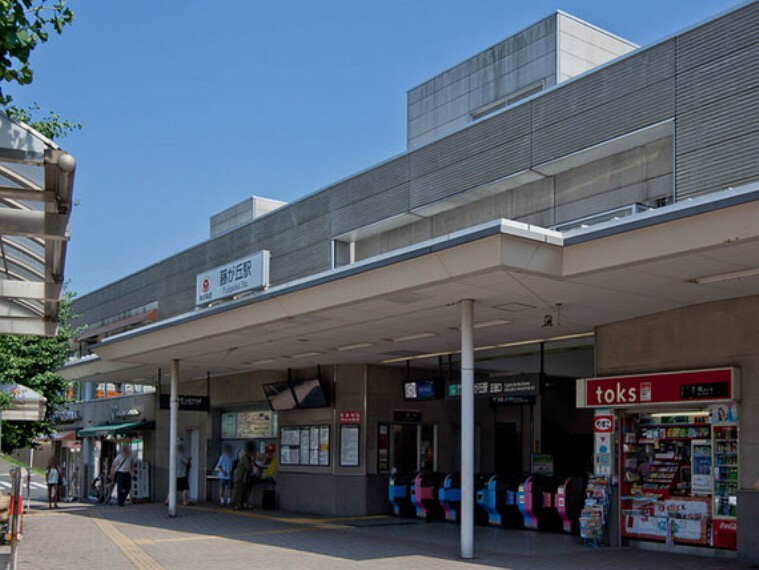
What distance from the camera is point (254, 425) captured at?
23.6 m

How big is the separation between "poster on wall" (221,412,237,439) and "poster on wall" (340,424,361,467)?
5.88 m

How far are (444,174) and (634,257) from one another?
22.8 feet

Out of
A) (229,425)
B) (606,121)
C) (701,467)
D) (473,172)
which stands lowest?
(229,425)

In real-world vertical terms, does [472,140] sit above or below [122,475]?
above

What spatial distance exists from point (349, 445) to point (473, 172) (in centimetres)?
674

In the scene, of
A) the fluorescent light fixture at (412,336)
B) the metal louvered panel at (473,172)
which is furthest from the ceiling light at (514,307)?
the metal louvered panel at (473,172)

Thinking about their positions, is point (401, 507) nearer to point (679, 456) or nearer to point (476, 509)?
point (476, 509)

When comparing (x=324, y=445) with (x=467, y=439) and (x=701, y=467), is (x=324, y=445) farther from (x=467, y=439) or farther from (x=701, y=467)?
(x=701, y=467)

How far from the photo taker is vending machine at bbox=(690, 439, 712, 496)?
12.5m

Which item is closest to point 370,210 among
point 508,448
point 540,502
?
point 540,502

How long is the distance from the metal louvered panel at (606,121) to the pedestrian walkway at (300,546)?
19.3 feet

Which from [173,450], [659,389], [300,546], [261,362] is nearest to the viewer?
[659,389]

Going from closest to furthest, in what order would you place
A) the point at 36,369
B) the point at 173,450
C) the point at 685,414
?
the point at 685,414
the point at 173,450
the point at 36,369

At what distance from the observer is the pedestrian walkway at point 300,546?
12047 millimetres
